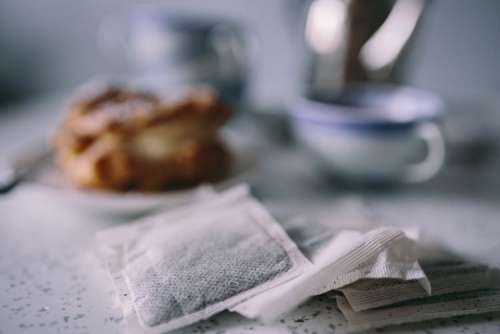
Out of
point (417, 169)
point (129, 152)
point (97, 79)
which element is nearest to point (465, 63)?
point (417, 169)

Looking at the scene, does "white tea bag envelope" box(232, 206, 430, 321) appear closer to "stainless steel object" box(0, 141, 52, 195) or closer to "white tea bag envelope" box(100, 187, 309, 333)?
"white tea bag envelope" box(100, 187, 309, 333)

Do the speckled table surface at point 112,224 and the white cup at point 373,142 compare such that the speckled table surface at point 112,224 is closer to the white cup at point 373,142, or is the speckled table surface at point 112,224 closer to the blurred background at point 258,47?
the white cup at point 373,142

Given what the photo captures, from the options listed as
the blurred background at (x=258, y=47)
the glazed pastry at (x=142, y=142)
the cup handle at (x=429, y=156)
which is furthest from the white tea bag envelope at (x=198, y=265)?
the blurred background at (x=258, y=47)

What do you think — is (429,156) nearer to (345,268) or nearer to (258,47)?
(345,268)

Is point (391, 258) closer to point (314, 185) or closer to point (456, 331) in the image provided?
point (456, 331)

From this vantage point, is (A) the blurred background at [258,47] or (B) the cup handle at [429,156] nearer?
(B) the cup handle at [429,156]

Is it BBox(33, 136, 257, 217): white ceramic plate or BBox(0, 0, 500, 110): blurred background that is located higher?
BBox(0, 0, 500, 110): blurred background

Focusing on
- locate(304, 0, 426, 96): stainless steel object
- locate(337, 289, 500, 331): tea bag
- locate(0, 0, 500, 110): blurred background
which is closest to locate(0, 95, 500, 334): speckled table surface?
locate(337, 289, 500, 331): tea bag
